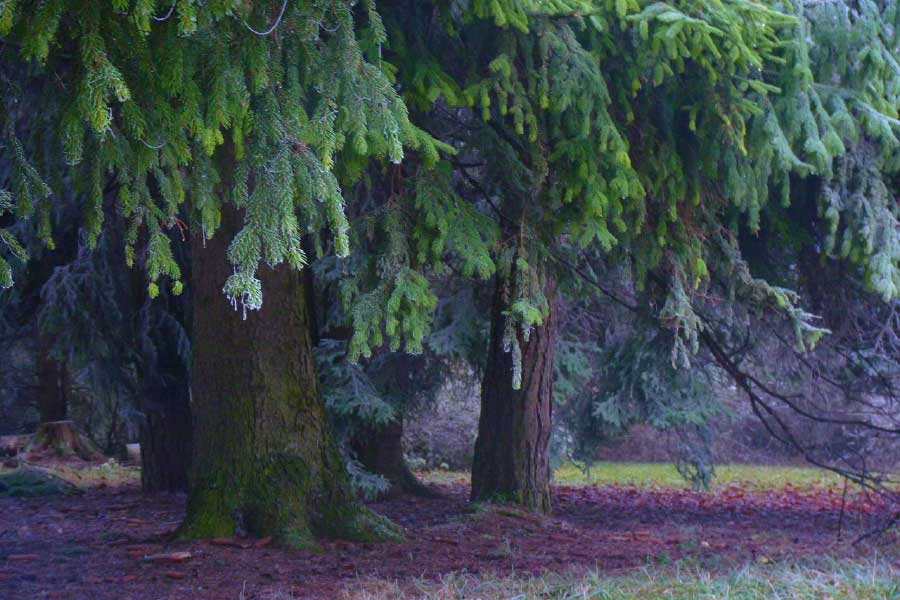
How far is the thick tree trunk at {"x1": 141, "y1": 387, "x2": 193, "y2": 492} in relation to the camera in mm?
12180

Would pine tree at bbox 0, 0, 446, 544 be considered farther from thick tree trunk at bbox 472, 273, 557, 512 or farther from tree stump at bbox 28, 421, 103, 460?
tree stump at bbox 28, 421, 103, 460

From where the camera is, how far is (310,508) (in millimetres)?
7641

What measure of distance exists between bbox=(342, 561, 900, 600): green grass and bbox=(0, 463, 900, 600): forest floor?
2 centimetres

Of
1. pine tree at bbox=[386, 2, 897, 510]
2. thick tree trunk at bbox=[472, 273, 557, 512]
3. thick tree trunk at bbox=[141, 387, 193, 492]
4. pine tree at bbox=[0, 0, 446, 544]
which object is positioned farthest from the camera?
thick tree trunk at bbox=[141, 387, 193, 492]

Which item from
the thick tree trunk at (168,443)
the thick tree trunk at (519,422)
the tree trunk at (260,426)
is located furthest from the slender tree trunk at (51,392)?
the tree trunk at (260,426)

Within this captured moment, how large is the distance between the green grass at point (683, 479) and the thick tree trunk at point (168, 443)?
324 inches

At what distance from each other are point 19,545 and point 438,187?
4.59m

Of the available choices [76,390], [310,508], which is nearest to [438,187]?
[310,508]

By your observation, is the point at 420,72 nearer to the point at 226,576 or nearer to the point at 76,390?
the point at 226,576

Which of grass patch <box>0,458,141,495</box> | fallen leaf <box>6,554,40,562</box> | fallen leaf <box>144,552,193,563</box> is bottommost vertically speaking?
grass patch <box>0,458,141,495</box>

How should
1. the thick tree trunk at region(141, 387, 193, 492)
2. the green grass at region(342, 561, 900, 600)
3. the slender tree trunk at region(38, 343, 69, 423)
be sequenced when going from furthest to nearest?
the slender tree trunk at region(38, 343, 69, 423) < the thick tree trunk at region(141, 387, 193, 492) < the green grass at region(342, 561, 900, 600)

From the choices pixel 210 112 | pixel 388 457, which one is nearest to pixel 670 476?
pixel 388 457

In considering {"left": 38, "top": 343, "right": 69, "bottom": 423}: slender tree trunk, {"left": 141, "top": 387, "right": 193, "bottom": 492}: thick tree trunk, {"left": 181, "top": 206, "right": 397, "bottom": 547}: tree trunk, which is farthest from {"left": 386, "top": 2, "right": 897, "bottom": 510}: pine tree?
{"left": 38, "top": 343, "right": 69, "bottom": 423}: slender tree trunk

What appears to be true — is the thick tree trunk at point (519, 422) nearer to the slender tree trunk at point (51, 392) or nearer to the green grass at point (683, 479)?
the green grass at point (683, 479)
